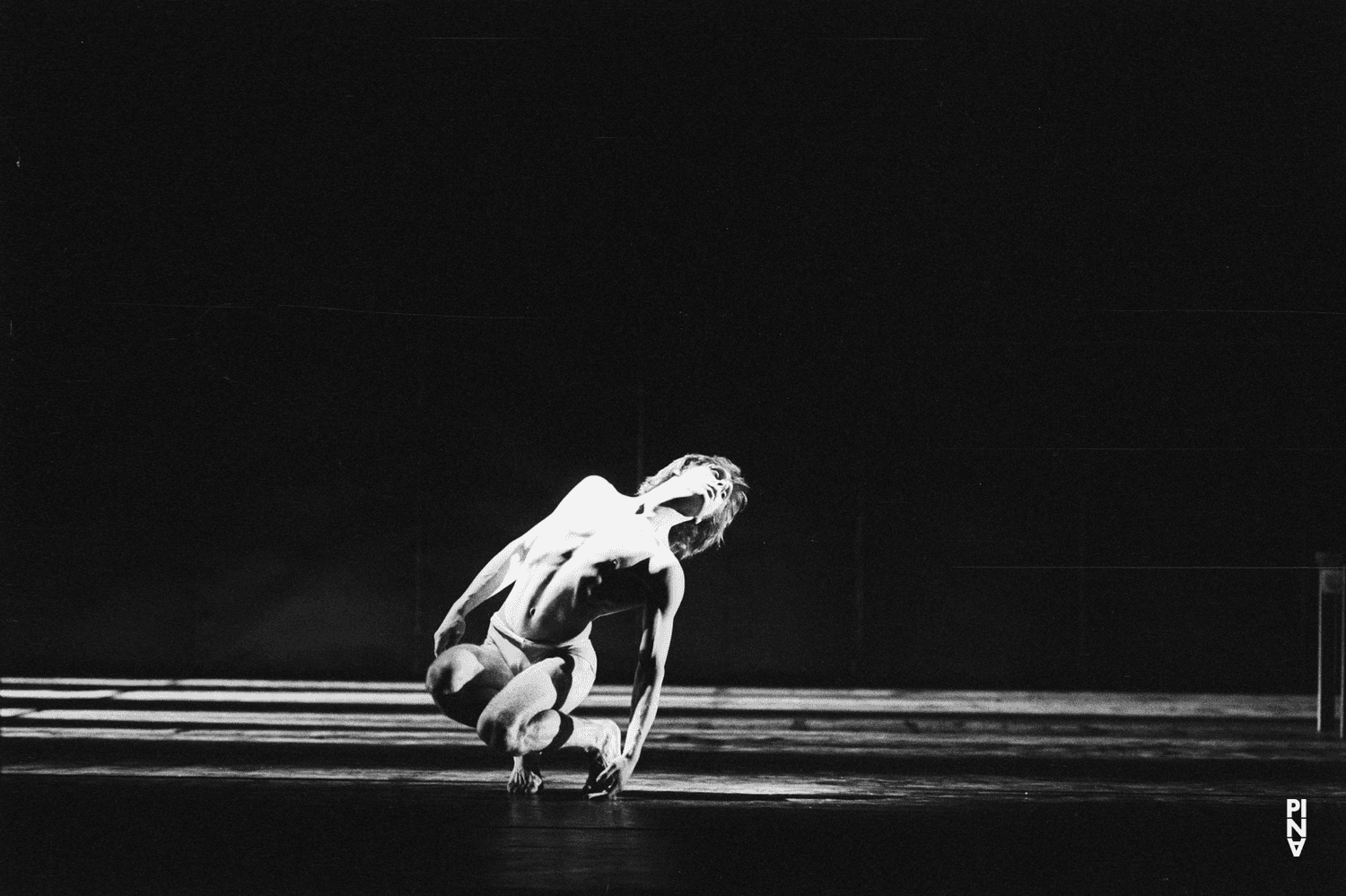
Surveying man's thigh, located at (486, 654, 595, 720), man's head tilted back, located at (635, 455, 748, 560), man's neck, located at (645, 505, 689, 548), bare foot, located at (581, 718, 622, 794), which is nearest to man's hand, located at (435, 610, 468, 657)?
man's thigh, located at (486, 654, 595, 720)

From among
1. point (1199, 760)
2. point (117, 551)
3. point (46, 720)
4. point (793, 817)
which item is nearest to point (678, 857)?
point (793, 817)

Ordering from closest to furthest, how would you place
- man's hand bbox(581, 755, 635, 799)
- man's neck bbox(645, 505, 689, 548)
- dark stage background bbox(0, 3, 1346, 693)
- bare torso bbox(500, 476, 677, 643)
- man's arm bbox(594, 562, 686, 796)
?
man's arm bbox(594, 562, 686, 796), man's hand bbox(581, 755, 635, 799), bare torso bbox(500, 476, 677, 643), man's neck bbox(645, 505, 689, 548), dark stage background bbox(0, 3, 1346, 693)

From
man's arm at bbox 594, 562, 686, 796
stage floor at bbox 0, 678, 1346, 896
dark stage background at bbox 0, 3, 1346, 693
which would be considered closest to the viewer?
stage floor at bbox 0, 678, 1346, 896

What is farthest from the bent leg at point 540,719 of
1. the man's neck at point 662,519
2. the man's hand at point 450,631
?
the man's neck at point 662,519

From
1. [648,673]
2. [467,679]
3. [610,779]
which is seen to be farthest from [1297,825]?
[467,679]

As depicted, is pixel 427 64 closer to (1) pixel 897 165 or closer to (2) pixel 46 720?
(1) pixel 897 165

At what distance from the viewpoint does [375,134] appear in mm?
7059

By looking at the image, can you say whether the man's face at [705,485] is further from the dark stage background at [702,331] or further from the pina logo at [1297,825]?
the pina logo at [1297,825]

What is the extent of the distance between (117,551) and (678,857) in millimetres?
6287

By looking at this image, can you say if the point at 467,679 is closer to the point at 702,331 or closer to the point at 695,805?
the point at 695,805

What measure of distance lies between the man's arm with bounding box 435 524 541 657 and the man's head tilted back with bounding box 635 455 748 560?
72 cm

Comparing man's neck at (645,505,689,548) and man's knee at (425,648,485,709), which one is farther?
man's neck at (645,505,689,548)

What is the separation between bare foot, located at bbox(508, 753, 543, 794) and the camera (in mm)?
5504

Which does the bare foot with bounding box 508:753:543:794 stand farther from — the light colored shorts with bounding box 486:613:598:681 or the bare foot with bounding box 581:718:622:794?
the light colored shorts with bounding box 486:613:598:681
